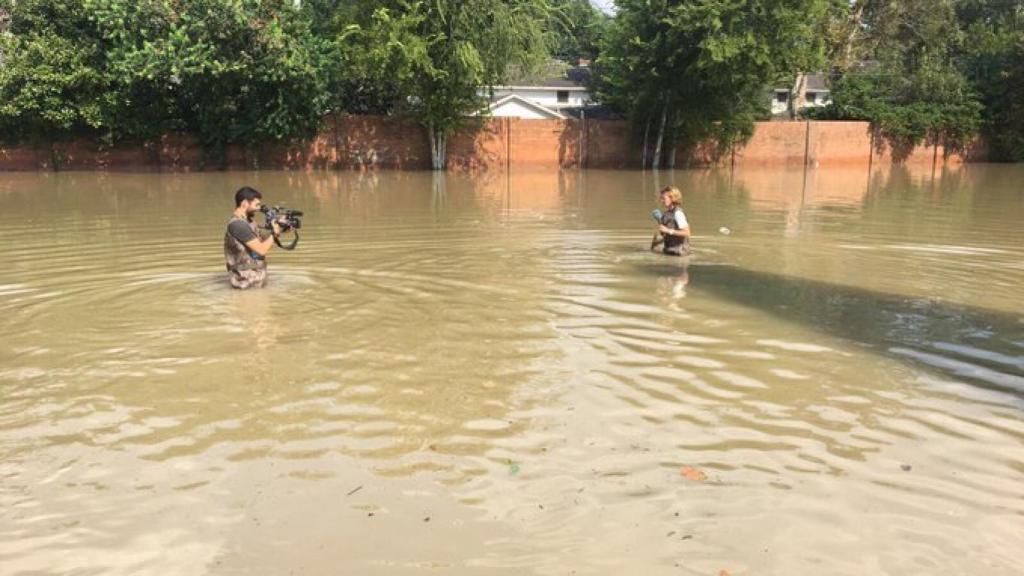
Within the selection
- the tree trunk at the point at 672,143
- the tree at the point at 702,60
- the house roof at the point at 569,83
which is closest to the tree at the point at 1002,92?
the tree at the point at 702,60

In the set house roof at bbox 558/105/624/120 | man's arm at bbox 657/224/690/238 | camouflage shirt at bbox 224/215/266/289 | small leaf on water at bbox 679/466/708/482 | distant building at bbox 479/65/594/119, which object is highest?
distant building at bbox 479/65/594/119

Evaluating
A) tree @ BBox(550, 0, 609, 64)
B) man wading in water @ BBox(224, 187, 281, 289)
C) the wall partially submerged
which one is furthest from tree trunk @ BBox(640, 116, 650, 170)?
tree @ BBox(550, 0, 609, 64)

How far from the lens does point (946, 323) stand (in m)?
7.41

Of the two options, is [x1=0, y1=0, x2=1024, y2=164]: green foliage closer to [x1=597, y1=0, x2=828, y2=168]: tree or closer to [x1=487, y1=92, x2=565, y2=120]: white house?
[x1=597, y1=0, x2=828, y2=168]: tree

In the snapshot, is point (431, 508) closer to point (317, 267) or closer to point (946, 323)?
point (946, 323)

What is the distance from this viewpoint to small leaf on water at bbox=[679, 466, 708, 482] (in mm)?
4250

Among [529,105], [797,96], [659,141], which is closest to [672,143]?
[659,141]

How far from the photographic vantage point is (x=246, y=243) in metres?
8.28

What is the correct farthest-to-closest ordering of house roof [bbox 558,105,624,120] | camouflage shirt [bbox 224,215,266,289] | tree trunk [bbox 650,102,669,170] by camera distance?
house roof [bbox 558,105,624,120] < tree trunk [bbox 650,102,669,170] < camouflage shirt [bbox 224,215,266,289]

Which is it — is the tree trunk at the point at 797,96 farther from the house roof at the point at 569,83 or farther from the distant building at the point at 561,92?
the house roof at the point at 569,83

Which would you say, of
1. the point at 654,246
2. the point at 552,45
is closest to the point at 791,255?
the point at 654,246

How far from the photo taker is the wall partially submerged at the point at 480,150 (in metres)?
30.1

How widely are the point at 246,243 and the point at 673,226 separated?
17.6ft

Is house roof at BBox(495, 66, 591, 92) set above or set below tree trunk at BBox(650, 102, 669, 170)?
above
